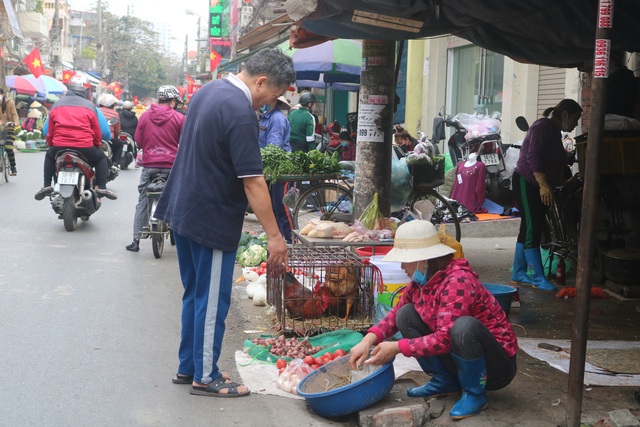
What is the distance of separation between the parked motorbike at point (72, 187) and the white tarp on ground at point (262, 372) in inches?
245

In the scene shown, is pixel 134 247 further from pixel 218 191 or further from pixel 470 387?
pixel 470 387

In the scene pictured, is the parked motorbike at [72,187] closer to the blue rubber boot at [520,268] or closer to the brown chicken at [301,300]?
the brown chicken at [301,300]

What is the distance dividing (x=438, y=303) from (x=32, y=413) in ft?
7.99

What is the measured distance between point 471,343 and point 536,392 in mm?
943

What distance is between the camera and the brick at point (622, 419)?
436 cm

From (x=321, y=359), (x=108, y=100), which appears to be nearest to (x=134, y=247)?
(x=321, y=359)

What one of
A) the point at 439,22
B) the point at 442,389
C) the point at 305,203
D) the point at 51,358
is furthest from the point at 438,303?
the point at 305,203

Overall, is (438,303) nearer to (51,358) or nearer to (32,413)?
(32,413)

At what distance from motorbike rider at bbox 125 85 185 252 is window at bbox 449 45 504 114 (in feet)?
29.2

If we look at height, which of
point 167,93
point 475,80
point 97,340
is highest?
point 475,80

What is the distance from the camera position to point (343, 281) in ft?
21.2

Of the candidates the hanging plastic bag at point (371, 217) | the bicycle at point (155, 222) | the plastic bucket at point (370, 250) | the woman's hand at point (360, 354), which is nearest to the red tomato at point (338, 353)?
the woman's hand at point (360, 354)

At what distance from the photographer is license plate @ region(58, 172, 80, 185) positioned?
11430mm

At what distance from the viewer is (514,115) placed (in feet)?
51.3
